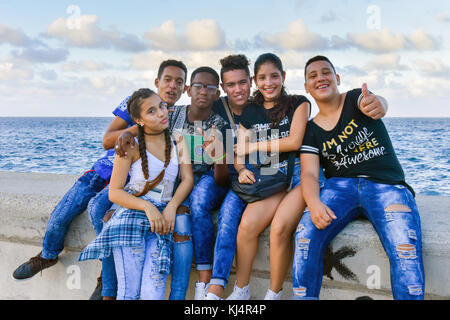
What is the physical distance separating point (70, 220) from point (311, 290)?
1.80 m

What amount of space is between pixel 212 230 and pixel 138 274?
539 millimetres

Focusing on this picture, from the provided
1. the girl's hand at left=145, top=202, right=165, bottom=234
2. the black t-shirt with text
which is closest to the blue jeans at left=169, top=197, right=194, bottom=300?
the girl's hand at left=145, top=202, right=165, bottom=234

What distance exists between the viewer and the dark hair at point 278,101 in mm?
2699

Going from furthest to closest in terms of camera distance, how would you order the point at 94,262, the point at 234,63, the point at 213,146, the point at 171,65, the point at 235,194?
the point at 171,65 < the point at 234,63 < the point at 94,262 < the point at 213,146 < the point at 235,194

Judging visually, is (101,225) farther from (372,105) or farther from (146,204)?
(372,105)

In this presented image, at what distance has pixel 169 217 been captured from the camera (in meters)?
2.31

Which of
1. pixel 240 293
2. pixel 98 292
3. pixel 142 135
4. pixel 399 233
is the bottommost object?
pixel 98 292

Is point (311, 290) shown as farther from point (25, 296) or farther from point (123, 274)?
point (25, 296)

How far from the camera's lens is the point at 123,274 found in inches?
85.8

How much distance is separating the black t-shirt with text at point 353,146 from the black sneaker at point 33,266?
2.08m

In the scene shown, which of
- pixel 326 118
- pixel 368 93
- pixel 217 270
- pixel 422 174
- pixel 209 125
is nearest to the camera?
pixel 217 270

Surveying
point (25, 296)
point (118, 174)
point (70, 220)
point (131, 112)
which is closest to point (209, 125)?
point (131, 112)

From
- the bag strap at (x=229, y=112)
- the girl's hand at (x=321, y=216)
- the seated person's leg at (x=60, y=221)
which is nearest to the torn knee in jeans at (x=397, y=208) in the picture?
the girl's hand at (x=321, y=216)

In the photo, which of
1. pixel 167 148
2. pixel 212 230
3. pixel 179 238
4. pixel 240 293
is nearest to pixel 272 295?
pixel 240 293
